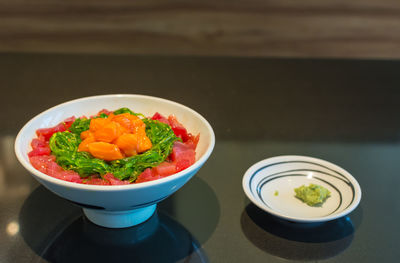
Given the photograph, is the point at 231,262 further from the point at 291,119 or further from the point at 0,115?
the point at 0,115

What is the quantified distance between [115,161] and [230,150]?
1.76 ft

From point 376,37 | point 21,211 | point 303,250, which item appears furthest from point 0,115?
point 376,37

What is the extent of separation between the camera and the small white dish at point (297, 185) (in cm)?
119

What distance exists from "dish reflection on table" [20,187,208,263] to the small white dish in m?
0.22

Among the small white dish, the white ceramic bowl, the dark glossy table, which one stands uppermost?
the white ceramic bowl

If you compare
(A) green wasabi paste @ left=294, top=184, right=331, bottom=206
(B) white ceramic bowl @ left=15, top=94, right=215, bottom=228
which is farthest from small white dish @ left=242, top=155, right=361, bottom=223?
(B) white ceramic bowl @ left=15, top=94, right=215, bottom=228

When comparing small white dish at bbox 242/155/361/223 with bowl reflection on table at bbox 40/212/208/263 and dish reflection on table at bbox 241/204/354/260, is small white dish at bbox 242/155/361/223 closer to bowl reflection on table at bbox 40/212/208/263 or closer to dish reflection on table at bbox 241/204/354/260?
dish reflection on table at bbox 241/204/354/260

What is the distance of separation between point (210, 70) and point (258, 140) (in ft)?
2.13

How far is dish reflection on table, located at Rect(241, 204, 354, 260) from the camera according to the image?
1108 mm

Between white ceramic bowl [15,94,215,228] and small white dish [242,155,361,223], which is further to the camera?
small white dish [242,155,361,223]

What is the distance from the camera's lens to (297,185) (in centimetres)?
132

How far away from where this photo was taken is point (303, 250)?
111cm

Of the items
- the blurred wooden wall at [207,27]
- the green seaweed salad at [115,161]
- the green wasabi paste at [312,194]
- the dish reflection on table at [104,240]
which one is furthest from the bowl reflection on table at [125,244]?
the blurred wooden wall at [207,27]

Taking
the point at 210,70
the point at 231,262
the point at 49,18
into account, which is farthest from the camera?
the point at 49,18
